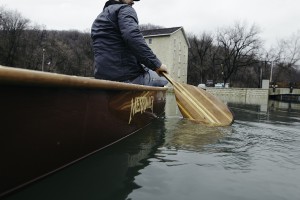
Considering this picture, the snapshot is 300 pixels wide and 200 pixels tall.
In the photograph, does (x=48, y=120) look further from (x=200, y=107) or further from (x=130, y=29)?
(x=200, y=107)

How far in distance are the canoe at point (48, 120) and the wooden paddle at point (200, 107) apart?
7.56ft

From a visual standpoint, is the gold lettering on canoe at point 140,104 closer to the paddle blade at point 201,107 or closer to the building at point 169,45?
the paddle blade at point 201,107

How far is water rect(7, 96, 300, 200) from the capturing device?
73.8 inches

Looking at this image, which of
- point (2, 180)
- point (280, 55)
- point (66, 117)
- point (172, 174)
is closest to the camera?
point (2, 180)

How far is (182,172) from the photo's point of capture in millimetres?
2334

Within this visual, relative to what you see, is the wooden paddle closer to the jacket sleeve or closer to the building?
the jacket sleeve

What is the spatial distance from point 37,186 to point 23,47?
45.8 m

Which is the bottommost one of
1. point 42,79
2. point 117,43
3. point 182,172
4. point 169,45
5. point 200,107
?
point 182,172

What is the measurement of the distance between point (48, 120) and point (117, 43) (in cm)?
194

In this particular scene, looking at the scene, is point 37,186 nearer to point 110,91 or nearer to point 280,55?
point 110,91

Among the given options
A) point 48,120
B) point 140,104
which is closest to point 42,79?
point 48,120

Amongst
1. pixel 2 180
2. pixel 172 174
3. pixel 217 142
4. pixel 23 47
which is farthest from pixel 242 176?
pixel 23 47

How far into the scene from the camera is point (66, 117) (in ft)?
6.75

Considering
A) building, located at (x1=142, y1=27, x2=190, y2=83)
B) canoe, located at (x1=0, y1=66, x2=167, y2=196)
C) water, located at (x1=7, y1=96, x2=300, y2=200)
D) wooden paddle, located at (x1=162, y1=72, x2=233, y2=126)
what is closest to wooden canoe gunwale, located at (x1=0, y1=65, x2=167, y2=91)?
canoe, located at (x1=0, y1=66, x2=167, y2=196)
